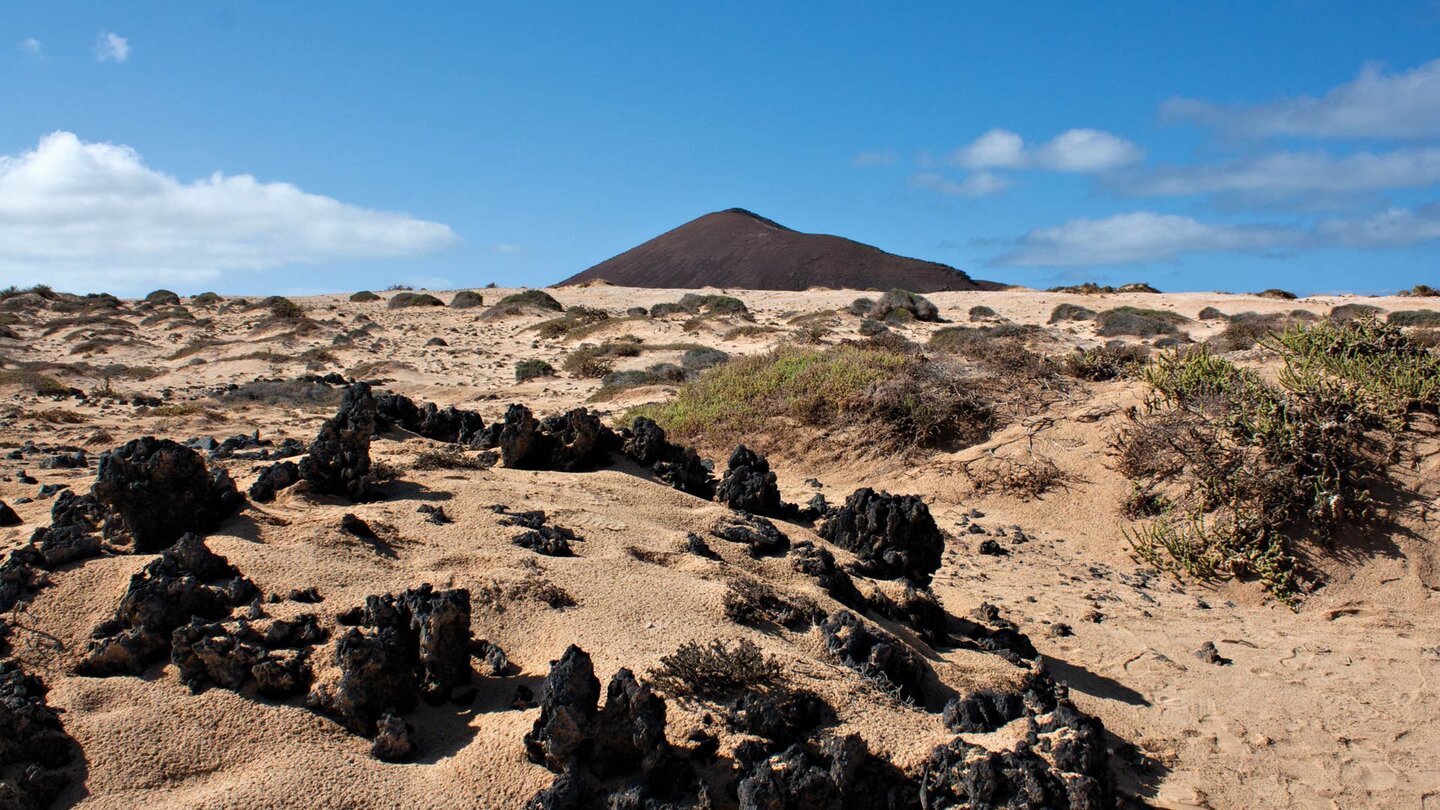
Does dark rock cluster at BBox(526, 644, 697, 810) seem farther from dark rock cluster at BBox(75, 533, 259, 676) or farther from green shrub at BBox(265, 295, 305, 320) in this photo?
green shrub at BBox(265, 295, 305, 320)

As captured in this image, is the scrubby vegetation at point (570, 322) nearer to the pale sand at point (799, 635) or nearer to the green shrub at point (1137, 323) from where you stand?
the green shrub at point (1137, 323)

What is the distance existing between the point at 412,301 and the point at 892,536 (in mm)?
24471

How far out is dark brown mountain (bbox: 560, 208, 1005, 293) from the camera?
37.1 metres

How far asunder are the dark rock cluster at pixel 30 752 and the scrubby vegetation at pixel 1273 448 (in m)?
6.88

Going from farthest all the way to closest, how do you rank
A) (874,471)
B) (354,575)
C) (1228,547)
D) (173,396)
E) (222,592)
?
(173,396) < (874,471) < (1228,547) < (354,575) < (222,592)

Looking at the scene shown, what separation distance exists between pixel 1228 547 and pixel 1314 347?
260cm

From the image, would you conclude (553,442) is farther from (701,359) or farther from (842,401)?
(701,359)

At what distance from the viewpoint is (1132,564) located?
7578mm

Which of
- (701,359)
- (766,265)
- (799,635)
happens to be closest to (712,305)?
(701,359)

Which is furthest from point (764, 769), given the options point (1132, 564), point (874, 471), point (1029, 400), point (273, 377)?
point (273, 377)

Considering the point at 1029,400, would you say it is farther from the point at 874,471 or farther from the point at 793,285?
the point at 793,285

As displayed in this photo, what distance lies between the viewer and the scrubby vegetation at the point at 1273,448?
7285mm

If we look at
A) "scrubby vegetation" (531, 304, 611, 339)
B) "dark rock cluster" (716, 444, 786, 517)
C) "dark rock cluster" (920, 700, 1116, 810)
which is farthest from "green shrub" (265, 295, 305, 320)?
"dark rock cluster" (920, 700, 1116, 810)

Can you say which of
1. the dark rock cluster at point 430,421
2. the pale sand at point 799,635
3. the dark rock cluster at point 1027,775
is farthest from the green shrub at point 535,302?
the dark rock cluster at point 1027,775
